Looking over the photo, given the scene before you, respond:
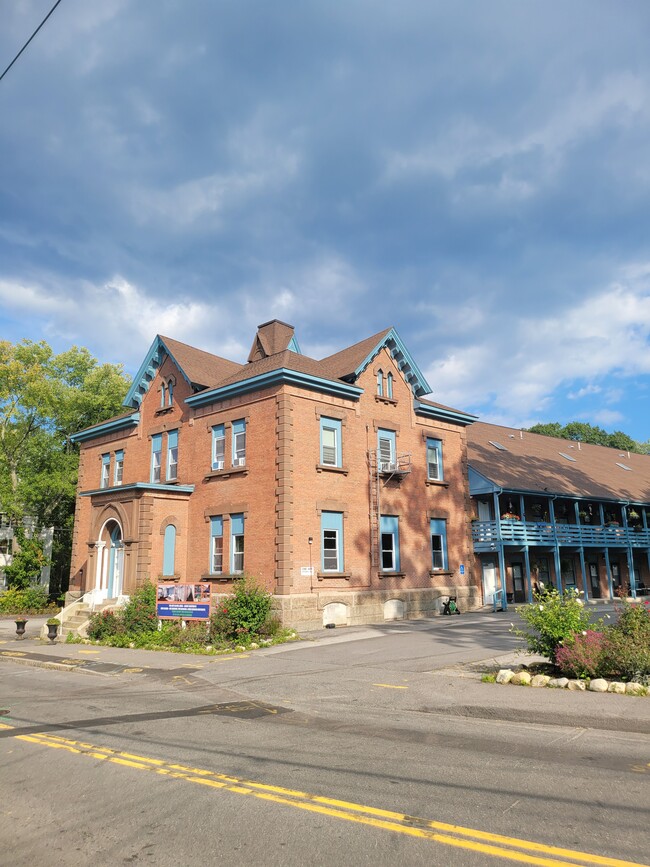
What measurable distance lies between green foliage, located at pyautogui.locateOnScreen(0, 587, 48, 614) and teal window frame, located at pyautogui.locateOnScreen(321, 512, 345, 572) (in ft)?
71.7

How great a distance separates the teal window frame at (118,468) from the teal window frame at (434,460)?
611 inches

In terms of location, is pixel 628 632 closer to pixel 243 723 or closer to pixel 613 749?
pixel 613 749

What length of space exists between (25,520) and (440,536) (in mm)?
A: 27164

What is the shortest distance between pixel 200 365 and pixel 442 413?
11719 mm

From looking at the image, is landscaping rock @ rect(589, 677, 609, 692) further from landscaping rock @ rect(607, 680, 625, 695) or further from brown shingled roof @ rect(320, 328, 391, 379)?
brown shingled roof @ rect(320, 328, 391, 379)

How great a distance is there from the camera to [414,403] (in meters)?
29.3

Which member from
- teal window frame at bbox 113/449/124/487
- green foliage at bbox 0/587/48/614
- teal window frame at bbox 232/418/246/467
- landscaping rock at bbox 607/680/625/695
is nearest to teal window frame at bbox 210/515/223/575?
teal window frame at bbox 232/418/246/467

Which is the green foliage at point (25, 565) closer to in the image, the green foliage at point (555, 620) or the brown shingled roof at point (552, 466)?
the brown shingled roof at point (552, 466)

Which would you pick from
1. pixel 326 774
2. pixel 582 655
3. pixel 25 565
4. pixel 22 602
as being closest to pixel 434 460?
pixel 582 655

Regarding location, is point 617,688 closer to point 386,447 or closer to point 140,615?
point 140,615

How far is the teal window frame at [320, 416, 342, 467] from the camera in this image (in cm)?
2523

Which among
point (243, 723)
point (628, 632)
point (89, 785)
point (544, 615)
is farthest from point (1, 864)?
point (628, 632)

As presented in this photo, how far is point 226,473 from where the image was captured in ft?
83.7

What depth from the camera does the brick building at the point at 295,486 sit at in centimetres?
2372
